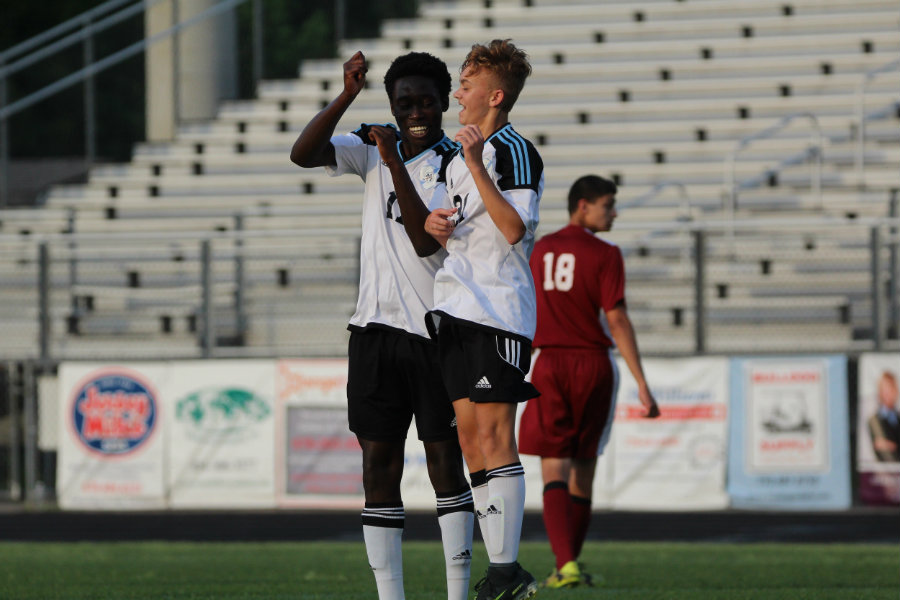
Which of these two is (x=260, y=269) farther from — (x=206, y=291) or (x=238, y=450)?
(x=238, y=450)

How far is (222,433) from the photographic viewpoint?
1312 centimetres

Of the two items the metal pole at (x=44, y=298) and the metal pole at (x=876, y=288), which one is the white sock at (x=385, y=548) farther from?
the metal pole at (x=44, y=298)

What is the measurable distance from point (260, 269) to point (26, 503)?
368 centimetres

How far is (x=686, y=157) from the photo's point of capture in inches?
725

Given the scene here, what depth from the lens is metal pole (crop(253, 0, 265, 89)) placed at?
20812 millimetres

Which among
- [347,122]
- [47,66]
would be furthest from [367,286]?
[47,66]

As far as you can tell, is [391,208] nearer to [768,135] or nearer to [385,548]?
[385,548]

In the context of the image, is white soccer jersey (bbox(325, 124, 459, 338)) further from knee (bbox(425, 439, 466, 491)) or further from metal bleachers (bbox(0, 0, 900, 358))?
metal bleachers (bbox(0, 0, 900, 358))

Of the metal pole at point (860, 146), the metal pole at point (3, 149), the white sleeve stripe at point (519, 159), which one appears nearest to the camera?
the white sleeve stripe at point (519, 159)

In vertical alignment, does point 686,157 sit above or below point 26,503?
above

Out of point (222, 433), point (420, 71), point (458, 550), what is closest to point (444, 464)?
point (458, 550)

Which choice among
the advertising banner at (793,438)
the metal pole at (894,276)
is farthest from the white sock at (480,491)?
the metal pole at (894,276)

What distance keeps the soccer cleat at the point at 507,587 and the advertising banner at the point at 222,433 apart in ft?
27.6

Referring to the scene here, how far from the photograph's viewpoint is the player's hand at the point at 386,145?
4.99m
